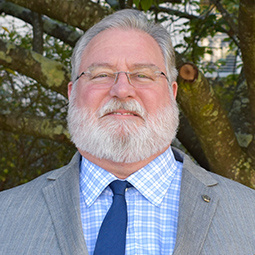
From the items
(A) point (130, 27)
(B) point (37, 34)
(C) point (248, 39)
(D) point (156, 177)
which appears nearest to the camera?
(D) point (156, 177)

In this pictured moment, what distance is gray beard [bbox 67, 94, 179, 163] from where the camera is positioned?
6.96ft

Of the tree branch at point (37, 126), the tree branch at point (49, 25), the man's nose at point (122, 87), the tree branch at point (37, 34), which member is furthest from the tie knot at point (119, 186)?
the tree branch at point (49, 25)

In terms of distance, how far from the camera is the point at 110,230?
1914 mm

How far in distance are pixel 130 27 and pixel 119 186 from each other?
904mm

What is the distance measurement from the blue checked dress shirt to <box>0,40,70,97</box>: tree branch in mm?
1095

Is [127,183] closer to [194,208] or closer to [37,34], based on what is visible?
[194,208]

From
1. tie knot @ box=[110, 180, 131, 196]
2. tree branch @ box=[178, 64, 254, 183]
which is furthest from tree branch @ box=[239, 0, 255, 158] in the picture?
tie knot @ box=[110, 180, 131, 196]

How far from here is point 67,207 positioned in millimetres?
2016

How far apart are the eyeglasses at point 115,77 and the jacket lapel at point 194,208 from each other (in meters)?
0.48

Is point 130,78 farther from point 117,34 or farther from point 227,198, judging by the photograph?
point 227,198

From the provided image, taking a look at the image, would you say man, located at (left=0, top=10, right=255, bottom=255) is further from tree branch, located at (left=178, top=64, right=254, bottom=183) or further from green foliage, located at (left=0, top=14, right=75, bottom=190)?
green foliage, located at (left=0, top=14, right=75, bottom=190)

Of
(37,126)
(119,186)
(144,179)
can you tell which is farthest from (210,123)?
(37,126)

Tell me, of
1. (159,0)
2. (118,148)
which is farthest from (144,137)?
(159,0)

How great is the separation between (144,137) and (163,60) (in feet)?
1.66
